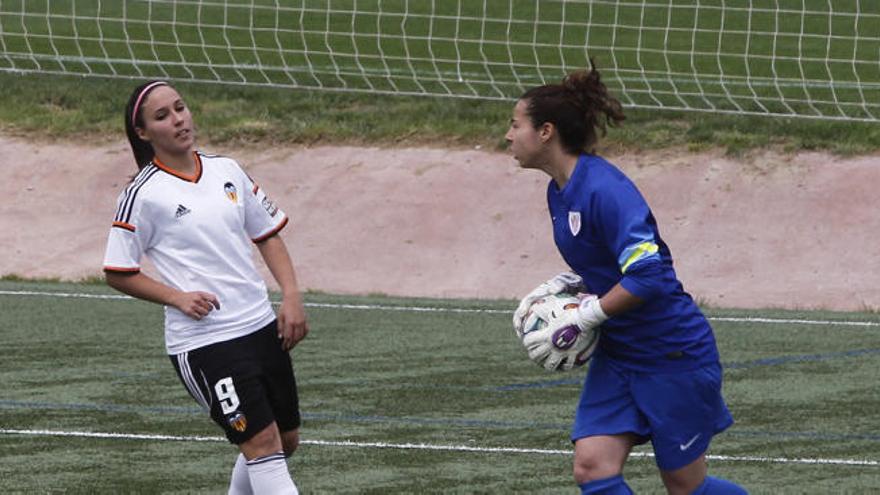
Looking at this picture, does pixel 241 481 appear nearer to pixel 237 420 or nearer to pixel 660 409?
pixel 237 420

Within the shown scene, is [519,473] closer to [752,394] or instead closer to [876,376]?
[752,394]

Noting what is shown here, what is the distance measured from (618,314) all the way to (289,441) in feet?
4.53

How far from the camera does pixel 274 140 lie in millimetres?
18656

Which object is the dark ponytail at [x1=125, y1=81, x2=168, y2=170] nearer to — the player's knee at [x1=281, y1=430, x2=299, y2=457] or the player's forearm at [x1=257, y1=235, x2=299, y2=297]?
the player's forearm at [x1=257, y1=235, x2=299, y2=297]

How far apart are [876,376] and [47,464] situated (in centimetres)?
454

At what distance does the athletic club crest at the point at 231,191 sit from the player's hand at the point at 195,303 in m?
0.38

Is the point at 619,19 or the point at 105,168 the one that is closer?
Result: the point at 105,168

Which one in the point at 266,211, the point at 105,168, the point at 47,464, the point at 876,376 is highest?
the point at 266,211

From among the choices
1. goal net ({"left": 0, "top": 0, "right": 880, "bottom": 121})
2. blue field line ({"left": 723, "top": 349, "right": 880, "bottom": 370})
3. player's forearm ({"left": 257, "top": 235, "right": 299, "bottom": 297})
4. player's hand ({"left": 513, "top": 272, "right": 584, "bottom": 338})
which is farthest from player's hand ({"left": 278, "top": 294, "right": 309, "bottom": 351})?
goal net ({"left": 0, "top": 0, "right": 880, "bottom": 121})

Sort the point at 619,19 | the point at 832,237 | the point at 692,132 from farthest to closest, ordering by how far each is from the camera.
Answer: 1. the point at 619,19
2. the point at 692,132
3. the point at 832,237

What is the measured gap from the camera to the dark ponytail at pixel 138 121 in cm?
641

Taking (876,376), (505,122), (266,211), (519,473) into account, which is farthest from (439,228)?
(266,211)

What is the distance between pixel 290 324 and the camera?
21.1 feet

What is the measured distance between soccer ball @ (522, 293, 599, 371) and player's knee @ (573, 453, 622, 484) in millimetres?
293
